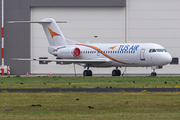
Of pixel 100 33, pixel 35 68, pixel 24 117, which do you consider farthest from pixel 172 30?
pixel 24 117

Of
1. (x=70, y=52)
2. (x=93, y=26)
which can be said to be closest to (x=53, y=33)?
(x=70, y=52)

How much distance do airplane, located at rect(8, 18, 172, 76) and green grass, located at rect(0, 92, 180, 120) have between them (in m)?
21.2

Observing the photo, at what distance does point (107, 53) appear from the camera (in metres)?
40.4

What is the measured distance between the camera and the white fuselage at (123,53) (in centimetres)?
3759

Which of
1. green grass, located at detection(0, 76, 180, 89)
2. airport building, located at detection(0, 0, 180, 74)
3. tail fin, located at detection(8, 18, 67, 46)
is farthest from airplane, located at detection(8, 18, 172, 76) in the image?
green grass, located at detection(0, 76, 180, 89)

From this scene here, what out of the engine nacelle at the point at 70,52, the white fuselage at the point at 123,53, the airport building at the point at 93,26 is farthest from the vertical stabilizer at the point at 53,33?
the airport building at the point at 93,26

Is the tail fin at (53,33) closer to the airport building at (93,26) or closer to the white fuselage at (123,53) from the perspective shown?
the white fuselage at (123,53)

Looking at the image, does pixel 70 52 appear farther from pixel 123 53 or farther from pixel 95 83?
pixel 95 83

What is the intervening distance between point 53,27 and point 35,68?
941 cm

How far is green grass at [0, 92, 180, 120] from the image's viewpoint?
11188 mm

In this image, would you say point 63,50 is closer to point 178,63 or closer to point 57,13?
point 57,13

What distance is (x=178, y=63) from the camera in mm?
49844

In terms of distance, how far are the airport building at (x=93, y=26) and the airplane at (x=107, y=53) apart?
729 centimetres

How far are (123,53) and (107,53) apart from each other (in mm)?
2035
